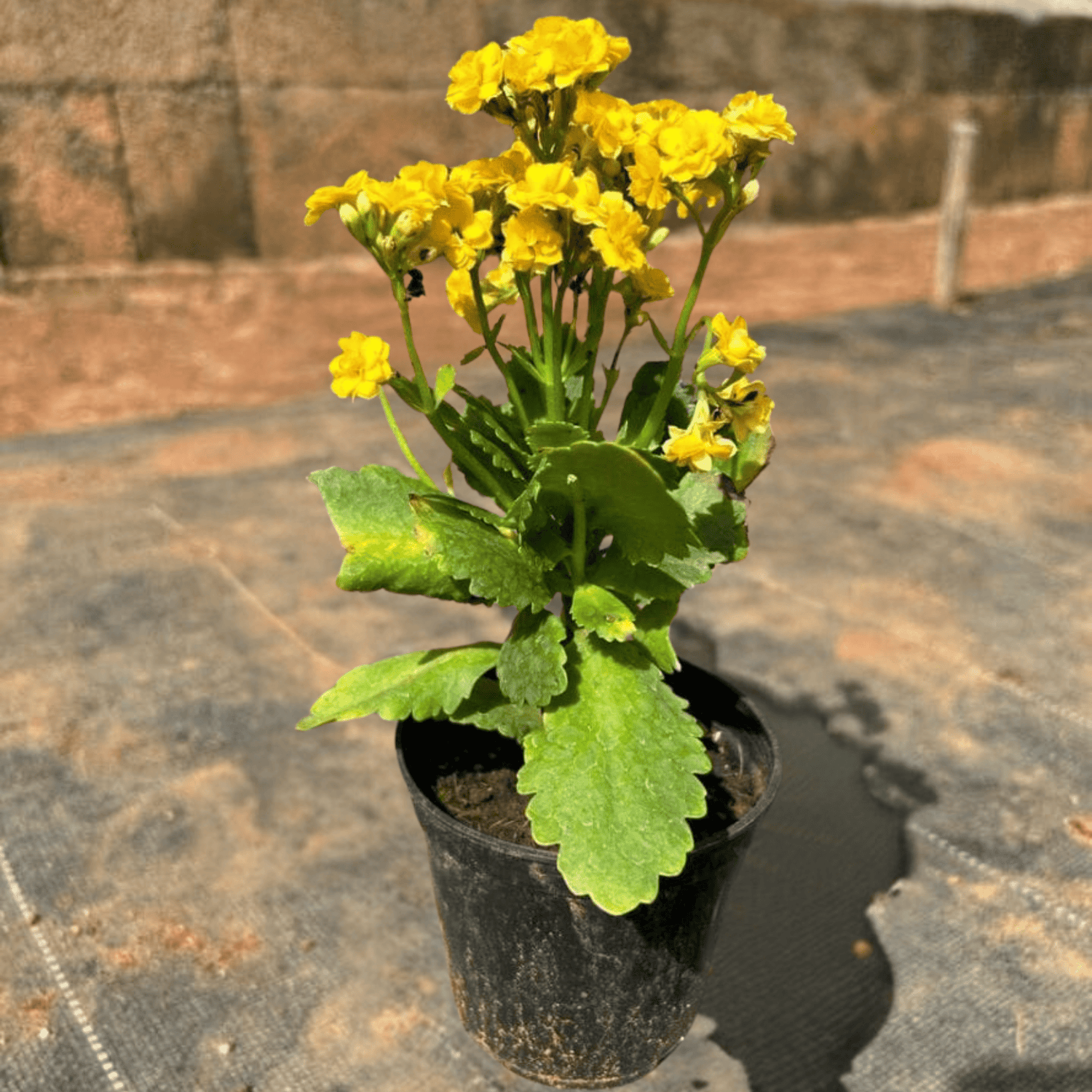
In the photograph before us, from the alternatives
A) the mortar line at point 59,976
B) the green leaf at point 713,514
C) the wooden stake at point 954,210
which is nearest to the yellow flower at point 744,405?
the green leaf at point 713,514

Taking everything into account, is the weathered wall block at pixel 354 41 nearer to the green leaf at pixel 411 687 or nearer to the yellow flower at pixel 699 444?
the green leaf at pixel 411 687

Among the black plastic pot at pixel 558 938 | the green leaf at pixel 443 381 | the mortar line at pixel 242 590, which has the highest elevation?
the green leaf at pixel 443 381

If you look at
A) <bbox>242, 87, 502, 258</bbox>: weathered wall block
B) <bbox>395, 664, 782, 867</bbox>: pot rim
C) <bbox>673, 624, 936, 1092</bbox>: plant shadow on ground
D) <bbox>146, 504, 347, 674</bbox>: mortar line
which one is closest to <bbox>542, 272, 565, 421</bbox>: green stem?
<bbox>395, 664, 782, 867</bbox>: pot rim

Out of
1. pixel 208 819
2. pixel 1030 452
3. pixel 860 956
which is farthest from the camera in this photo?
pixel 1030 452

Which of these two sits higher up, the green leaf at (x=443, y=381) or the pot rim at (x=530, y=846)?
the green leaf at (x=443, y=381)

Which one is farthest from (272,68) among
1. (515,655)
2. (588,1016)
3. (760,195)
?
(588,1016)

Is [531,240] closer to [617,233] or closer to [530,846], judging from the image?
[617,233]

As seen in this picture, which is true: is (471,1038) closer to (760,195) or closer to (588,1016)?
(588,1016)
